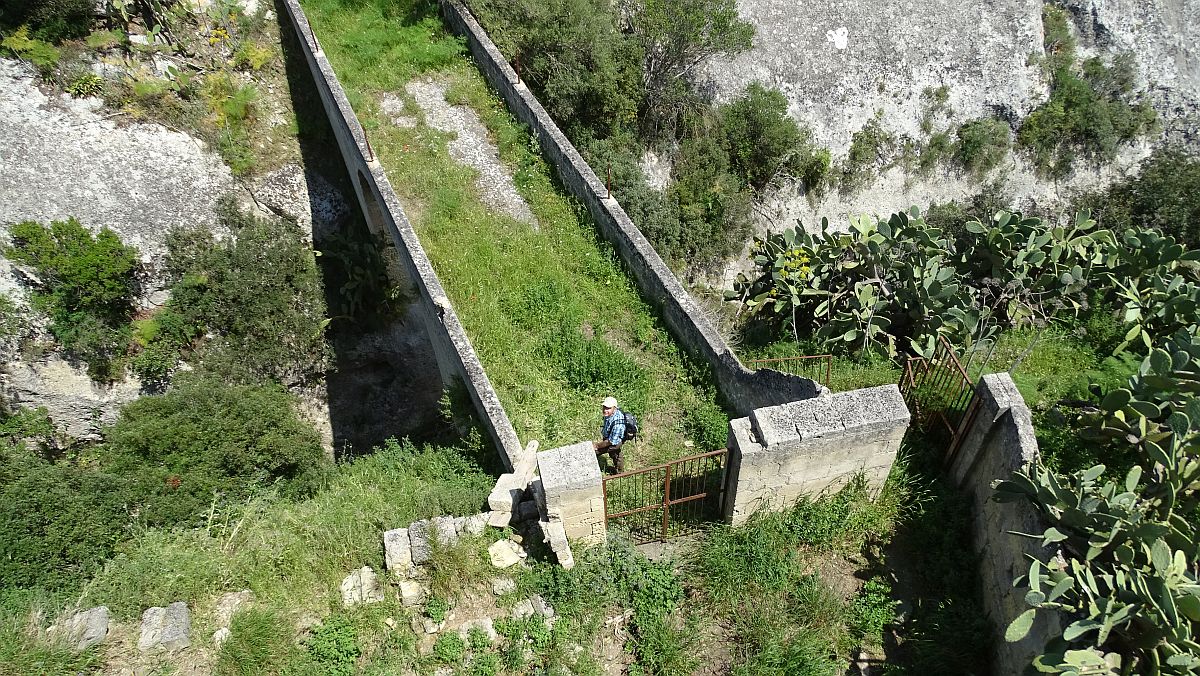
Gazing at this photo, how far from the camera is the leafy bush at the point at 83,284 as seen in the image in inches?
472

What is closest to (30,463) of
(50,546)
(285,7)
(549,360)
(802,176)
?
(50,546)

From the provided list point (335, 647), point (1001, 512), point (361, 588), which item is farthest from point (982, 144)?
point (335, 647)

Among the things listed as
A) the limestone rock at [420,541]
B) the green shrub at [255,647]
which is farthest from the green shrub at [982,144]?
the green shrub at [255,647]

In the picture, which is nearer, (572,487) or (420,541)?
(572,487)

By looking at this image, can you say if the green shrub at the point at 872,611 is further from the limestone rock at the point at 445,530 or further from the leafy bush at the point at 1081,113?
the leafy bush at the point at 1081,113

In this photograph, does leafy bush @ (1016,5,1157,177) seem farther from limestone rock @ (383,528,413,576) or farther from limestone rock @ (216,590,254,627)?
limestone rock @ (216,590,254,627)

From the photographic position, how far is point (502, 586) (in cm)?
603

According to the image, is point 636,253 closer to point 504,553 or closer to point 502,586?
point 504,553

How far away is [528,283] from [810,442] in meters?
5.00

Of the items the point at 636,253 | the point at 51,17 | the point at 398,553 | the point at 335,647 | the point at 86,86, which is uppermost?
the point at 51,17

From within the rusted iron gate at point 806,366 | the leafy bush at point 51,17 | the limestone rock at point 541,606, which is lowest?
the limestone rock at point 541,606

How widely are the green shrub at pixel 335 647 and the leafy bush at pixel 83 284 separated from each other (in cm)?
1020

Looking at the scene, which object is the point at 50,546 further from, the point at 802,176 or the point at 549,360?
the point at 802,176

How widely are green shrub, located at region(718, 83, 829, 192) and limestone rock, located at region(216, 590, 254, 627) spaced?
12.9 metres
